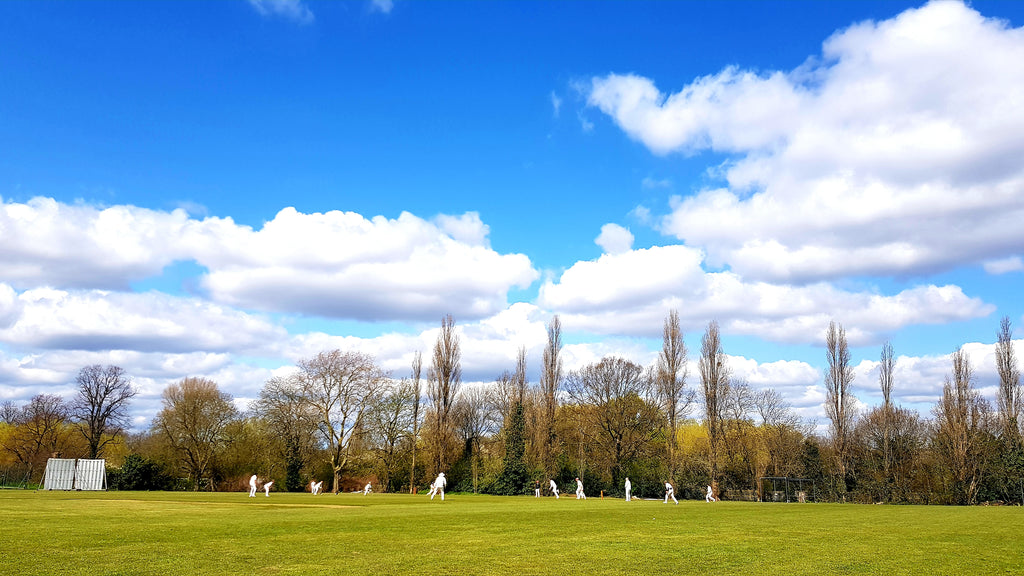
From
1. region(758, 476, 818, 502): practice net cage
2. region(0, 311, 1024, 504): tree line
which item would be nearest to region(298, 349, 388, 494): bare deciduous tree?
region(0, 311, 1024, 504): tree line

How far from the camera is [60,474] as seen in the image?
53562 mm

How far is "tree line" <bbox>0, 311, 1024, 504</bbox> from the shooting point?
62.3 metres

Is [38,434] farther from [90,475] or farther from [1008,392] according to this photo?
[1008,392]

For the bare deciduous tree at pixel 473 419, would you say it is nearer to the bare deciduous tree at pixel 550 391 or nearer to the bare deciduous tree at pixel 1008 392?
the bare deciduous tree at pixel 550 391

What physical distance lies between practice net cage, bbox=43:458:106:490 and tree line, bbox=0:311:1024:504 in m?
5.90

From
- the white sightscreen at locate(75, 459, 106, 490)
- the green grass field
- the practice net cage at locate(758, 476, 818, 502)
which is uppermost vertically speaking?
the green grass field

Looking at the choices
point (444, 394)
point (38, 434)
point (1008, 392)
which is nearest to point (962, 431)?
point (1008, 392)

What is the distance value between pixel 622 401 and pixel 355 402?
26.3 metres

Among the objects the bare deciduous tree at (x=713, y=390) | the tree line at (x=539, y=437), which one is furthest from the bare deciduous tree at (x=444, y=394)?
the bare deciduous tree at (x=713, y=390)

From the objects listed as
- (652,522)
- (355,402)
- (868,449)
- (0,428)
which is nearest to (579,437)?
(355,402)

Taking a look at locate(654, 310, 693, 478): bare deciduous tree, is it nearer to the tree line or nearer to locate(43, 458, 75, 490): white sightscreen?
the tree line

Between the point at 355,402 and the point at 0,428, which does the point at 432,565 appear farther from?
the point at 0,428

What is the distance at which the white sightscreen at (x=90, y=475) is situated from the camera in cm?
5428

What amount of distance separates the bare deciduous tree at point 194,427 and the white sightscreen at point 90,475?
440 inches
